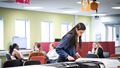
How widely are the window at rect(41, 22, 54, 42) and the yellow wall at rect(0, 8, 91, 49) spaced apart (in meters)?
0.23

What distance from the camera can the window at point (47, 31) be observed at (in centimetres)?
1448

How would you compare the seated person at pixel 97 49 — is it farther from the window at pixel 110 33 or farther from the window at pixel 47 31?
the window at pixel 110 33

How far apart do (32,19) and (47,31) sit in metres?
1.37

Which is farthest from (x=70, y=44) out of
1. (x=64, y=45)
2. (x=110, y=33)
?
(x=110, y=33)

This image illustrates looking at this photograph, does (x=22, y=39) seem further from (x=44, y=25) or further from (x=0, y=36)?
(x=44, y=25)

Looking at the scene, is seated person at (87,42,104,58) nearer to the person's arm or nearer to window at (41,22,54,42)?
window at (41,22,54,42)

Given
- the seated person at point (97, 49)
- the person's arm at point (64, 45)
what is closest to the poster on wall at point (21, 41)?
the seated person at point (97, 49)

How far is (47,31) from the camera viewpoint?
14680mm

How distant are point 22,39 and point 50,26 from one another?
7.89ft

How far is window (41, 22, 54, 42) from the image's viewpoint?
47.5 ft

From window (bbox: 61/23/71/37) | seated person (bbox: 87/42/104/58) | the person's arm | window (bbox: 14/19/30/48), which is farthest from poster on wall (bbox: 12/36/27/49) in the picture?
the person's arm

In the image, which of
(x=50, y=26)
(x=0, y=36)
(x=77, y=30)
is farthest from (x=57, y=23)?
(x=77, y=30)

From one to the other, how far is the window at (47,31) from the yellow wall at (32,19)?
0.23 meters

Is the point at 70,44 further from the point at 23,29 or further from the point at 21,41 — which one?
the point at 23,29
